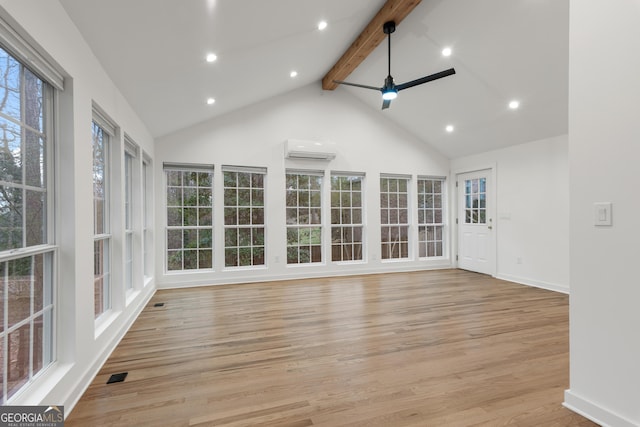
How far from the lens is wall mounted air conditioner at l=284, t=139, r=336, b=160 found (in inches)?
212

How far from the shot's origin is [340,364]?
2.38m

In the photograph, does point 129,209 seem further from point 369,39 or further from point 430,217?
point 430,217

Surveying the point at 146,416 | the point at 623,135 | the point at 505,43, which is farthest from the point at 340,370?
the point at 505,43

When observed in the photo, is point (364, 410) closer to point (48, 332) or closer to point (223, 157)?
point (48, 332)

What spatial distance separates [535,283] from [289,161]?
4.64m

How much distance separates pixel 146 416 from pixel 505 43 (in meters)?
4.89

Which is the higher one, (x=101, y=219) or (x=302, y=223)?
(x=101, y=219)

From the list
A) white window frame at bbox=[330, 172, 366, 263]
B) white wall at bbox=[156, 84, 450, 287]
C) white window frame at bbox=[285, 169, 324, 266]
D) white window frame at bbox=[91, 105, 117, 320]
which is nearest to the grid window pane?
white wall at bbox=[156, 84, 450, 287]

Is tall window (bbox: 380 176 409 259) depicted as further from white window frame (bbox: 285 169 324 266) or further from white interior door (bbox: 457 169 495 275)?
white window frame (bbox: 285 169 324 266)

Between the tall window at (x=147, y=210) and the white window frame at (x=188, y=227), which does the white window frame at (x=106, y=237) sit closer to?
the tall window at (x=147, y=210)

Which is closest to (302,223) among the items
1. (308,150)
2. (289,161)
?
(289,161)

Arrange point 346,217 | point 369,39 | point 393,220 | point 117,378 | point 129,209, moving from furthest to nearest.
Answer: point 393,220
point 346,217
point 369,39
point 129,209
point 117,378

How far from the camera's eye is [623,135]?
5.19 ft

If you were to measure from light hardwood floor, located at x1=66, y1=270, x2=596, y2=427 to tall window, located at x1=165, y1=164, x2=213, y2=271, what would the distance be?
1.00 m
